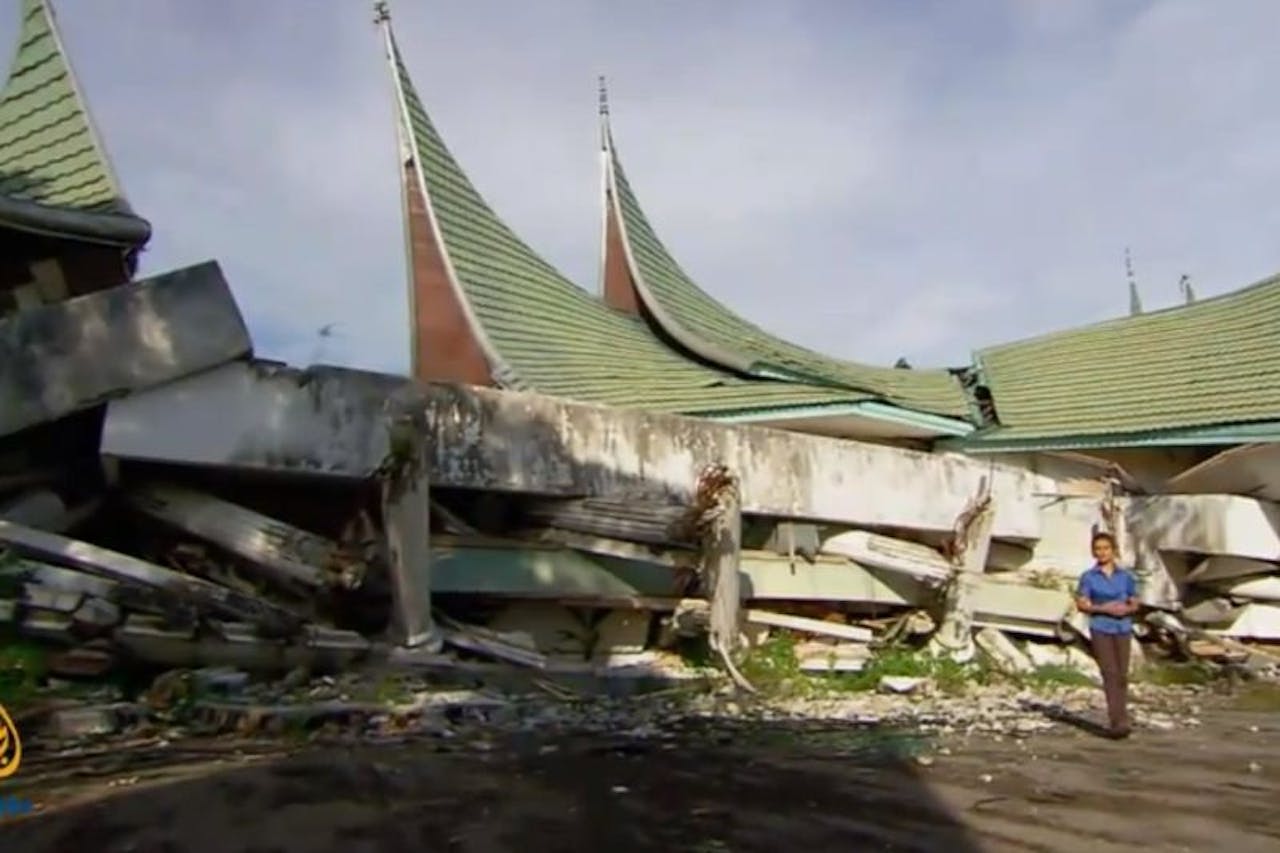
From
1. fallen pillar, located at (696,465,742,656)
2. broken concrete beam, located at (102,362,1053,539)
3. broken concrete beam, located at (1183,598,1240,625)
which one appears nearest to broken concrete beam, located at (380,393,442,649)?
broken concrete beam, located at (102,362,1053,539)

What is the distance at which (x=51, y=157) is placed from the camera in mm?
9133

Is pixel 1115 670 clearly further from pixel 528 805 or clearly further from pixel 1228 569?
pixel 1228 569

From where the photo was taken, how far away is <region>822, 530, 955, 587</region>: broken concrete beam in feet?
30.4

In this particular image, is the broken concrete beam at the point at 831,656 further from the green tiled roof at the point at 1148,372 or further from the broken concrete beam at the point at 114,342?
the broken concrete beam at the point at 114,342

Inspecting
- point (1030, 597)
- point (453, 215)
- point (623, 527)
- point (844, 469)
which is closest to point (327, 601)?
point (623, 527)

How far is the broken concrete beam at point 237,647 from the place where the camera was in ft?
19.2

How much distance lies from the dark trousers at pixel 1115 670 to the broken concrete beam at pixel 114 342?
551 cm

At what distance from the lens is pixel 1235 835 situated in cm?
395

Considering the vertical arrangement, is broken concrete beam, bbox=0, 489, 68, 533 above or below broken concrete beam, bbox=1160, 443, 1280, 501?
below

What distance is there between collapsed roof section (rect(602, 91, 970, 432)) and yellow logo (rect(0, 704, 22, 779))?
8.04 metres

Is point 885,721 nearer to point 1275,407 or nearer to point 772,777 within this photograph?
point 772,777

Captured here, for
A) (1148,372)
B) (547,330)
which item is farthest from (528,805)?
(1148,372)

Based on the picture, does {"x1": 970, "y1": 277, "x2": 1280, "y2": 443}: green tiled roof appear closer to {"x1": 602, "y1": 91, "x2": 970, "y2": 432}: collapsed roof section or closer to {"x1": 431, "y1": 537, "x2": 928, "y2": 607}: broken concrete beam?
{"x1": 602, "y1": 91, "x2": 970, "y2": 432}: collapsed roof section

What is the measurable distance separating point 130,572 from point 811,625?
5144mm
